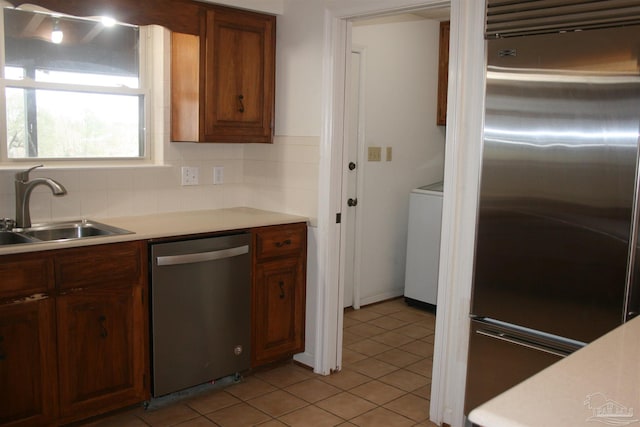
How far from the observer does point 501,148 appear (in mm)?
2586

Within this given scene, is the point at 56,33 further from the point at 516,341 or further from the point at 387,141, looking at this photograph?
the point at 516,341

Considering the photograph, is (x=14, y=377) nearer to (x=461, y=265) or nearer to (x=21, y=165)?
(x=21, y=165)

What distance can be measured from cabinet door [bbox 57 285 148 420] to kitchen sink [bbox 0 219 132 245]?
325 mm

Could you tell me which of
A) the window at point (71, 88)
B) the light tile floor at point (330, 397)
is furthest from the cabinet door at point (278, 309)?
the window at point (71, 88)

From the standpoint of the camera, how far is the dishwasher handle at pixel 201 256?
9.61 feet

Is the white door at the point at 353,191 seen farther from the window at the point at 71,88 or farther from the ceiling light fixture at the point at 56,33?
the ceiling light fixture at the point at 56,33

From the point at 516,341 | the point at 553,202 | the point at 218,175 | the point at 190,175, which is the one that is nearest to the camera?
the point at 553,202

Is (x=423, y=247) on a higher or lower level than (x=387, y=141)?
lower

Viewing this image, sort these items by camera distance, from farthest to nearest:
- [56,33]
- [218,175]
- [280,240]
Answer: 1. [218,175]
2. [280,240]
3. [56,33]

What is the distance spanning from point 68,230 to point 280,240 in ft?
3.66

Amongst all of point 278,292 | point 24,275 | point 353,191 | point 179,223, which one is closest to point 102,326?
point 24,275

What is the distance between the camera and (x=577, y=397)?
117cm

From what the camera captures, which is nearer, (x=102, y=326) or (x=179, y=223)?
(x=102, y=326)

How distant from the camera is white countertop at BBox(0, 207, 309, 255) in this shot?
2605mm
